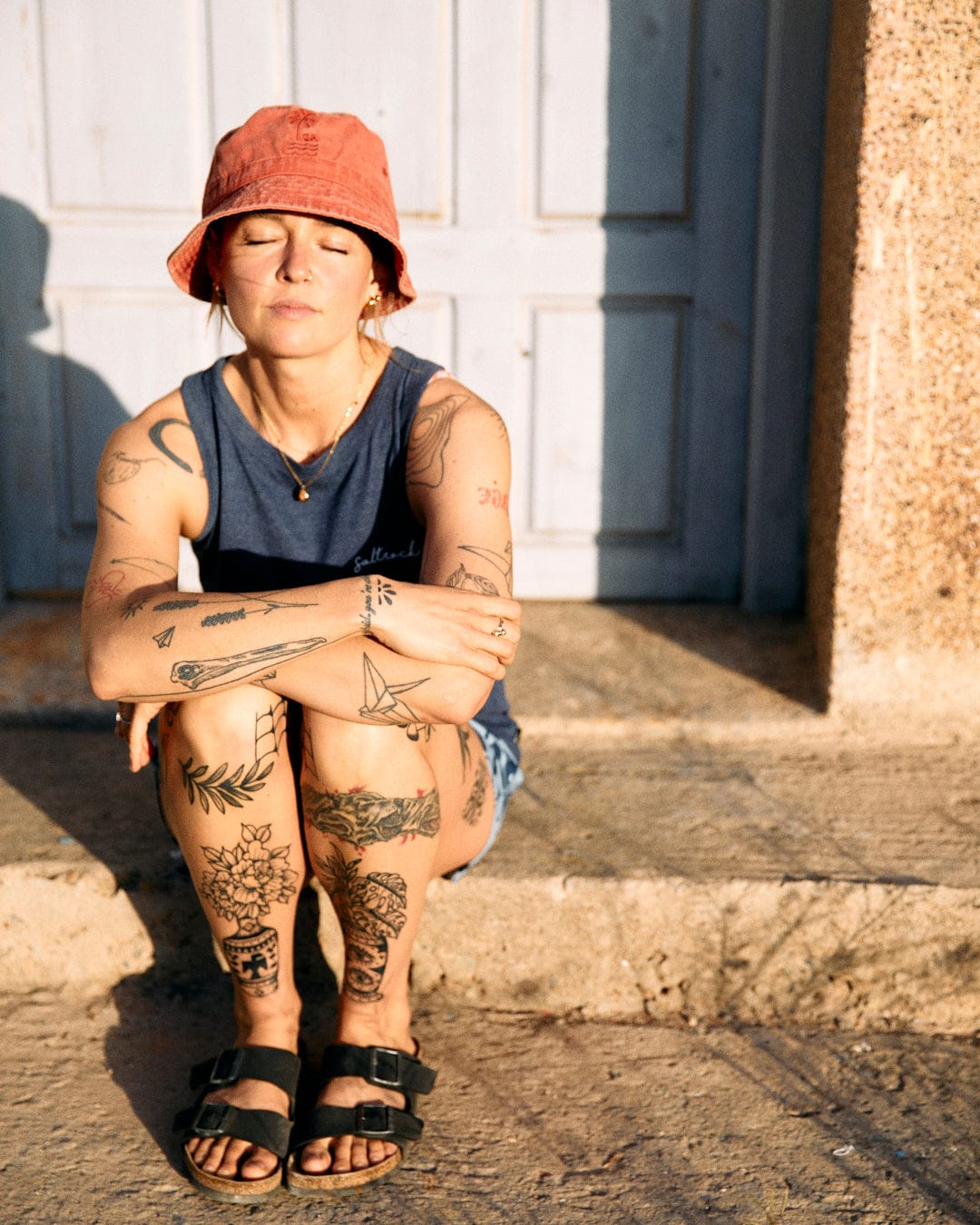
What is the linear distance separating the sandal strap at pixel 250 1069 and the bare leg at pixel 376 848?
75mm

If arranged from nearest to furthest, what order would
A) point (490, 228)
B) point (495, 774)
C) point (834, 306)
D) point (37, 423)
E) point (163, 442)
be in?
point (163, 442)
point (495, 774)
point (834, 306)
point (490, 228)
point (37, 423)

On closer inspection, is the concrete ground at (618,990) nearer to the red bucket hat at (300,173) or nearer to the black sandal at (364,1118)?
the black sandal at (364,1118)

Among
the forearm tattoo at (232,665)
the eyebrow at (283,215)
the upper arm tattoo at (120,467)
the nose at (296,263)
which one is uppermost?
the eyebrow at (283,215)

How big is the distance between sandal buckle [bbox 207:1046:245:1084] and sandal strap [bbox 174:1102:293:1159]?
48mm

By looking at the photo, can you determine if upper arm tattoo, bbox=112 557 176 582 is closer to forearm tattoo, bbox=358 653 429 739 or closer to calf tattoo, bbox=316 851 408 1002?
forearm tattoo, bbox=358 653 429 739

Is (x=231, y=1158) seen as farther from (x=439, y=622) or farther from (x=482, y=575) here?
(x=482, y=575)

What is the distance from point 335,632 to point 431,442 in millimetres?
487

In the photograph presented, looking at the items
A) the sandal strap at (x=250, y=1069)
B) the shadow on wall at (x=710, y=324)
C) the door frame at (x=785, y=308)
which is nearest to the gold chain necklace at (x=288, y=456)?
the sandal strap at (x=250, y=1069)

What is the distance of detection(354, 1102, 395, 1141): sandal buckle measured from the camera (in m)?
2.00

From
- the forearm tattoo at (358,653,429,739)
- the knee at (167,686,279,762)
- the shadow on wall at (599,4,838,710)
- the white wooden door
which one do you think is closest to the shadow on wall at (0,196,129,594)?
the white wooden door

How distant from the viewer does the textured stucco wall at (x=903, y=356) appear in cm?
270

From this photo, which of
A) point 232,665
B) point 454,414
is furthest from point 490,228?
point 232,665

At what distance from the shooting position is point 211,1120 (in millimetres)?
2006

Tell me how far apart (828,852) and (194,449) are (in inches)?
58.7
